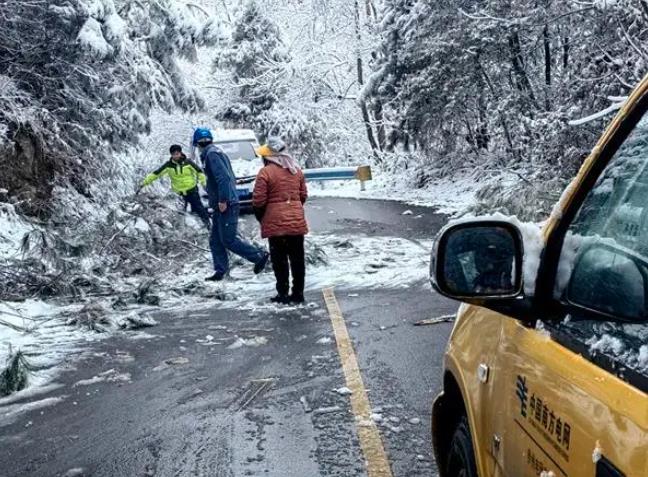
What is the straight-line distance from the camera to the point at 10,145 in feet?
→ 38.7

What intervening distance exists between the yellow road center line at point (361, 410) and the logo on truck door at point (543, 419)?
214cm

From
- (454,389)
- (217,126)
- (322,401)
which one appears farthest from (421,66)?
(454,389)

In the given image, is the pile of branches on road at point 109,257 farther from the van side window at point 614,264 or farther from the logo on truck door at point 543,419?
the van side window at point 614,264

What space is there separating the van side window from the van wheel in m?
0.89

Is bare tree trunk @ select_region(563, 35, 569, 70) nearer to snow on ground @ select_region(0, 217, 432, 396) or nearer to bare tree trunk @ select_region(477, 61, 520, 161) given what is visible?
bare tree trunk @ select_region(477, 61, 520, 161)

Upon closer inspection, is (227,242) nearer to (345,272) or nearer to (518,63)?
(345,272)

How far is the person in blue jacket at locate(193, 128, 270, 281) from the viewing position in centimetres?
995

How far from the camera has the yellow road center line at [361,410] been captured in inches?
163

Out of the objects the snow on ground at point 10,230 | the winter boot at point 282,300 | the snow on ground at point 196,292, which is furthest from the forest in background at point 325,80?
the winter boot at point 282,300

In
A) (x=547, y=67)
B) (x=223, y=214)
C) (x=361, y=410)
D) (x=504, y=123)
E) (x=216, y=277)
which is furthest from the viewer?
(x=504, y=123)

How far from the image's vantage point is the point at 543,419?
1.85 m

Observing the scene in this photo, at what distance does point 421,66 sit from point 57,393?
69.8 feet

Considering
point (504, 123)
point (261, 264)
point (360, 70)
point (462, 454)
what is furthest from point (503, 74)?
point (462, 454)

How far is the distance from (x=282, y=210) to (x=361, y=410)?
3685 mm
